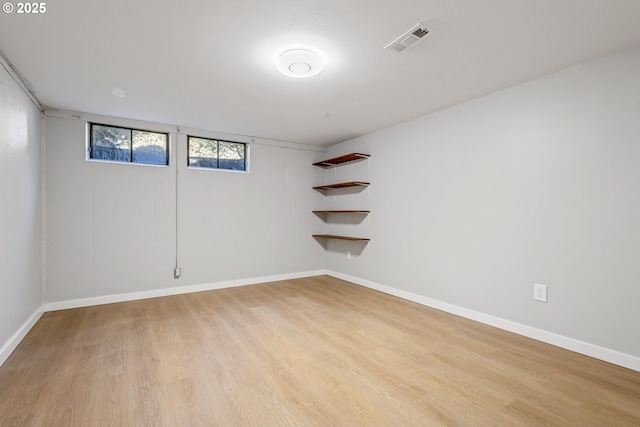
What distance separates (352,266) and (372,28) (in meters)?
3.56

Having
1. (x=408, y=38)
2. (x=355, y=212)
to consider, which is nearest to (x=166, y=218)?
Answer: (x=355, y=212)

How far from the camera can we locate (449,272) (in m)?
3.31

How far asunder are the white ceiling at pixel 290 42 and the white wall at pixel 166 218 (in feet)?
2.64

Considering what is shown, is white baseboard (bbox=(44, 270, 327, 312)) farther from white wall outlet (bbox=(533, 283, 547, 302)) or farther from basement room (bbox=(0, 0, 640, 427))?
white wall outlet (bbox=(533, 283, 547, 302))

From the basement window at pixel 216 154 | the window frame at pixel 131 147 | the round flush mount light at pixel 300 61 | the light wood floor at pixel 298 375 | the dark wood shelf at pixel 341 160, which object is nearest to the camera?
the light wood floor at pixel 298 375

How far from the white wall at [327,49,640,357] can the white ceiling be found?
0.88 ft

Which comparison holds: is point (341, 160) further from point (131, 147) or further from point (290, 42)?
point (131, 147)

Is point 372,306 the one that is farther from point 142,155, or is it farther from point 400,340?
point 142,155

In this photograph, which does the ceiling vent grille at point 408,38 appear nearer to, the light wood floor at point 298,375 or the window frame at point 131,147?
the light wood floor at point 298,375

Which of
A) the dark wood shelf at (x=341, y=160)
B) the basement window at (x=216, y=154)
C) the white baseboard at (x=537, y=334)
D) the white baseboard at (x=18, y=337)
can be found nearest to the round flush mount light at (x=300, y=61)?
the dark wood shelf at (x=341, y=160)

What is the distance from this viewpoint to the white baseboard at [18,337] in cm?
216

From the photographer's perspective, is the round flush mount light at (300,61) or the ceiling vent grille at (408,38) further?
the round flush mount light at (300,61)

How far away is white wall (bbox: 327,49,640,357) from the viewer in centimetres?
216

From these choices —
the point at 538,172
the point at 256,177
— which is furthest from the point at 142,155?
the point at 538,172
